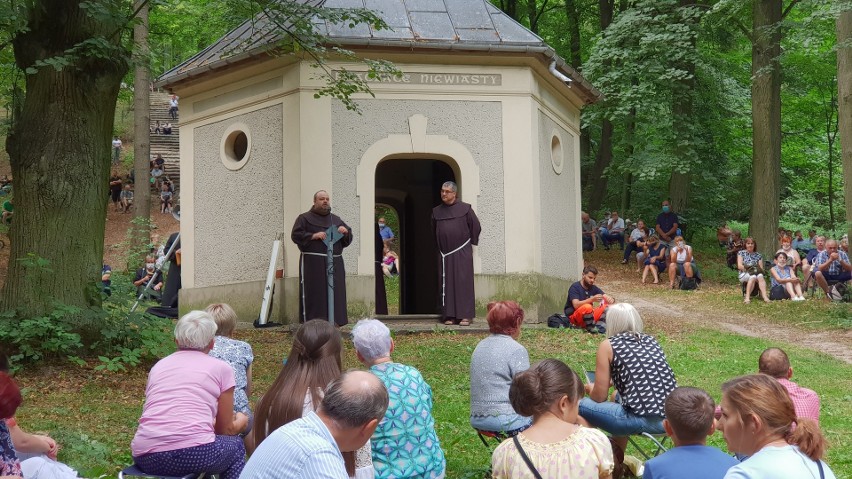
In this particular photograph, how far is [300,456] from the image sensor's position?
3.30m

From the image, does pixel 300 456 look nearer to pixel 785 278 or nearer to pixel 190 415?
pixel 190 415

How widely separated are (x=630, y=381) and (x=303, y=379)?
6.99ft

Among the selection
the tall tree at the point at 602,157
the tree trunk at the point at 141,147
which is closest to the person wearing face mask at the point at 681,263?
the tall tree at the point at 602,157

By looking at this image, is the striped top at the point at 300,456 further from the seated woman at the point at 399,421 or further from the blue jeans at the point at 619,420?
the blue jeans at the point at 619,420

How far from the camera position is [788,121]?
3159 cm

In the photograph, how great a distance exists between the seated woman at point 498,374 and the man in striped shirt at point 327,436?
2.90m

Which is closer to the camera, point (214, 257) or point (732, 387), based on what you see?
point (732, 387)

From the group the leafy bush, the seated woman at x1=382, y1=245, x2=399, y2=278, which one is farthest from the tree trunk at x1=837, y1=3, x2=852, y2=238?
the leafy bush

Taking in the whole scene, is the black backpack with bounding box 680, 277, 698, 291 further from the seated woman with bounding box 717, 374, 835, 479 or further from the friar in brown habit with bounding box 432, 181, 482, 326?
the seated woman with bounding box 717, 374, 835, 479

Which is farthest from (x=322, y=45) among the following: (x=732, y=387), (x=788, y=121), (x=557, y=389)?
(x=788, y=121)

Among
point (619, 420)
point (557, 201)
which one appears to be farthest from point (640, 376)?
point (557, 201)

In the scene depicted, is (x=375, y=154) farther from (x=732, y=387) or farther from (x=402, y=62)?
(x=732, y=387)

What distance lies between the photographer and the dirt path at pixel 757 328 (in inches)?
575

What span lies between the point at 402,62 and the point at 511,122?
5.88 feet
